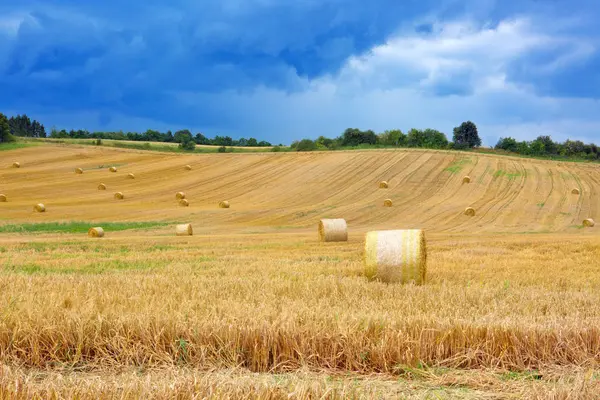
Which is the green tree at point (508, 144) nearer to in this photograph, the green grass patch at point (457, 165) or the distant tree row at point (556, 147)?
the distant tree row at point (556, 147)

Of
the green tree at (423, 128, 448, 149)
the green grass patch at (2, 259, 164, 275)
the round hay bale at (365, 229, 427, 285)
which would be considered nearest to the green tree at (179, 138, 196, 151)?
the green tree at (423, 128, 448, 149)

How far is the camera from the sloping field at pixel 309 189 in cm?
3297

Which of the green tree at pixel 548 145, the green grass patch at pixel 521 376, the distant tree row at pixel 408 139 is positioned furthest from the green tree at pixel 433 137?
the green grass patch at pixel 521 376

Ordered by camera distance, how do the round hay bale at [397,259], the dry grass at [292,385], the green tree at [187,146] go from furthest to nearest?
the green tree at [187,146], the round hay bale at [397,259], the dry grass at [292,385]

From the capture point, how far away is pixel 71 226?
92.4ft

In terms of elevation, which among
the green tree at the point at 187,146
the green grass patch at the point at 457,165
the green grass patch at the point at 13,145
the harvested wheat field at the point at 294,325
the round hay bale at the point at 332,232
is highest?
the green tree at the point at 187,146

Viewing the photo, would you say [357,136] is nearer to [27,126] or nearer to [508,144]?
[508,144]

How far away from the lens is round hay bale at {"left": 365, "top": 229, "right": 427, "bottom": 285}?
365 inches

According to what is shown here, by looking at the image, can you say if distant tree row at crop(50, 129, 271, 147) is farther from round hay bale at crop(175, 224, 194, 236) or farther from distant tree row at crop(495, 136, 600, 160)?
round hay bale at crop(175, 224, 194, 236)

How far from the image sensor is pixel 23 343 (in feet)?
15.6

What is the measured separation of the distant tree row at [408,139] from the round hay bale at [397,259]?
53492 millimetres

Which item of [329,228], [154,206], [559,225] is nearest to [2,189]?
[154,206]

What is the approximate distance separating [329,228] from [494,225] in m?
14.5

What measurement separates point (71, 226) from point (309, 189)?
1899 centimetres
